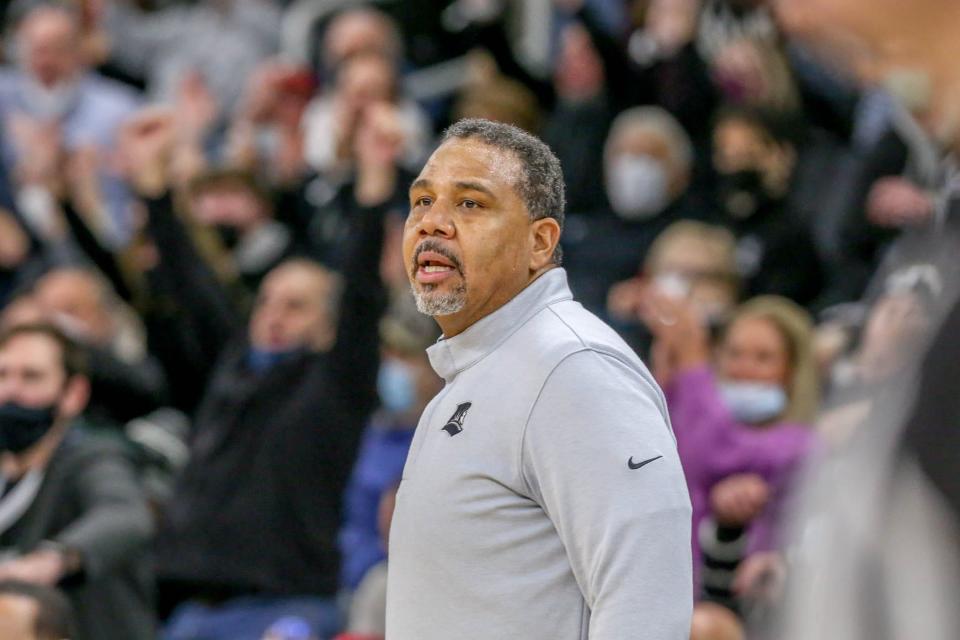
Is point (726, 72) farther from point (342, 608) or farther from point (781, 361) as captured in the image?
point (342, 608)

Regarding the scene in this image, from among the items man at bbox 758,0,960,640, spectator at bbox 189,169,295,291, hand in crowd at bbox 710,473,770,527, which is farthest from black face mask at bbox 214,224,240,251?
man at bbox 758,0,960,640

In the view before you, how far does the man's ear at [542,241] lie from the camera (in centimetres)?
225

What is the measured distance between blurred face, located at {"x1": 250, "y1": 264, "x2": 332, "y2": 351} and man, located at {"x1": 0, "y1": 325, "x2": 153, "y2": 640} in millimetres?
683

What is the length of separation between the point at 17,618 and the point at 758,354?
2243 millimetres

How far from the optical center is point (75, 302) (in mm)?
6145

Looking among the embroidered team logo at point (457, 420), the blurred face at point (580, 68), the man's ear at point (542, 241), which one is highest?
the man's ear at point (542, 241)

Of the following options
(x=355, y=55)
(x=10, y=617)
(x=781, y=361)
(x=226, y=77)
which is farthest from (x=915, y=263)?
(x=226, y=77)

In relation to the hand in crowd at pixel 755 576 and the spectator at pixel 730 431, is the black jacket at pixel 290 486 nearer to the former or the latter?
the spectator at pixel 730 431

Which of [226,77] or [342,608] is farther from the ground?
[226,77]

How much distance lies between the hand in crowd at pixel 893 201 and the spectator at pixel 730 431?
1196 mm

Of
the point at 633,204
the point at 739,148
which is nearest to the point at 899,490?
the point at 739,148

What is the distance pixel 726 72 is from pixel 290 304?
99.6 inches

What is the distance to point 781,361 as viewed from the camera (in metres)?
4.73

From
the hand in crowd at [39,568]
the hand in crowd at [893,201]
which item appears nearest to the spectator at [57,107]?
the hand in crowd at [39,568]
